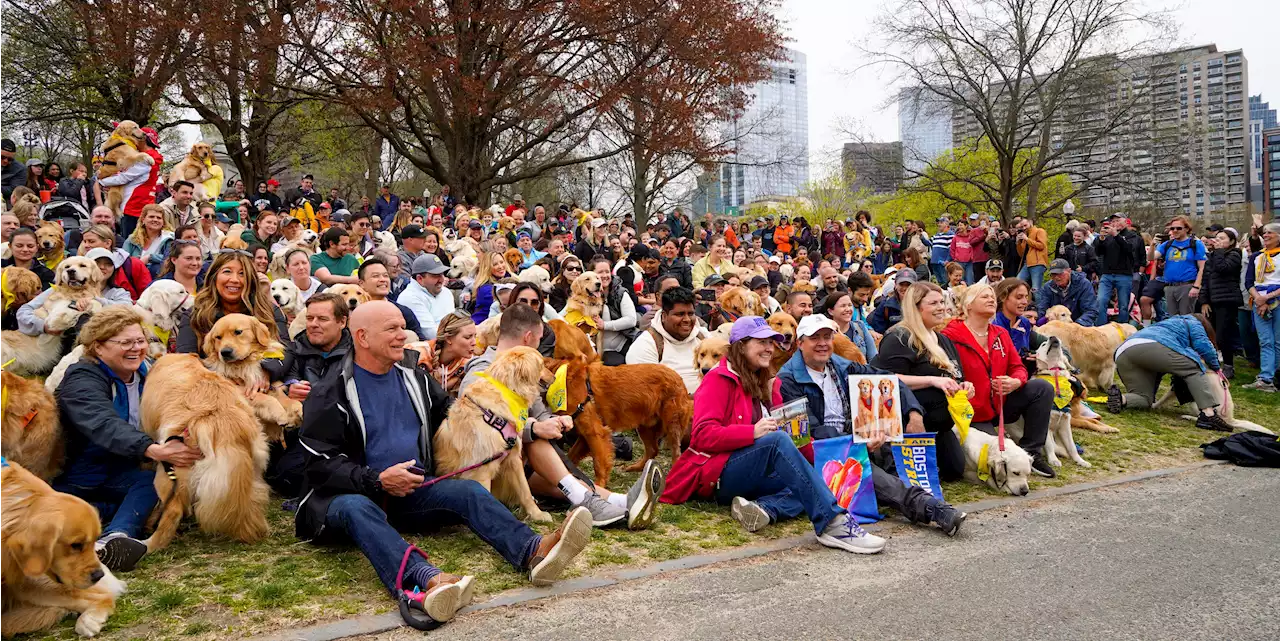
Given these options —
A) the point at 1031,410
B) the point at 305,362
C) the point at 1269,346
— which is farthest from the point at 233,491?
the point at 1269,346

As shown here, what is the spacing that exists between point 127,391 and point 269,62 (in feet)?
49.5

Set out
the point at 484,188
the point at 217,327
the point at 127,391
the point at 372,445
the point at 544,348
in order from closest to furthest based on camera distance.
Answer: the point at 372,445, the point at 127,391, the point at 217,327, the point at 544,348, the point at 484,188

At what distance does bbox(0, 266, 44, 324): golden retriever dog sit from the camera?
732 centimetres

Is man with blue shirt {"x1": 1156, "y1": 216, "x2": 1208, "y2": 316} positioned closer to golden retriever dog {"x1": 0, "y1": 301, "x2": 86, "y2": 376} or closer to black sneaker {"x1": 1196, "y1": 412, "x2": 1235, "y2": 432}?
black sneaker {"x1": 1196, "y1": 412, "x2": 1235, "y2": 432}

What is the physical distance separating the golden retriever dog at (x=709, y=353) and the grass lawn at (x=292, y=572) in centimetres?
134

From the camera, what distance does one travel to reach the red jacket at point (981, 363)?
21.5ft

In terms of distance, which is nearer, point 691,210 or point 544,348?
point 544,348

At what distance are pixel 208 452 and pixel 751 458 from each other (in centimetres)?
310

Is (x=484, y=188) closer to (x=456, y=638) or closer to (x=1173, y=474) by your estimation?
(x=1173, y=474)

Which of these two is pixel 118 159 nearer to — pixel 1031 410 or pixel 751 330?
pixel 751 330

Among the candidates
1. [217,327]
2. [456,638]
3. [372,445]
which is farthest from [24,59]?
[456,638]

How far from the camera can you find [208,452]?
4301mm

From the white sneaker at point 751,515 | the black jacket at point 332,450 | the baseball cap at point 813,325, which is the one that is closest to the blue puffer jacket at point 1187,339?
the baseball cap at point 813,325

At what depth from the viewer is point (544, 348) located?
19.6ft
